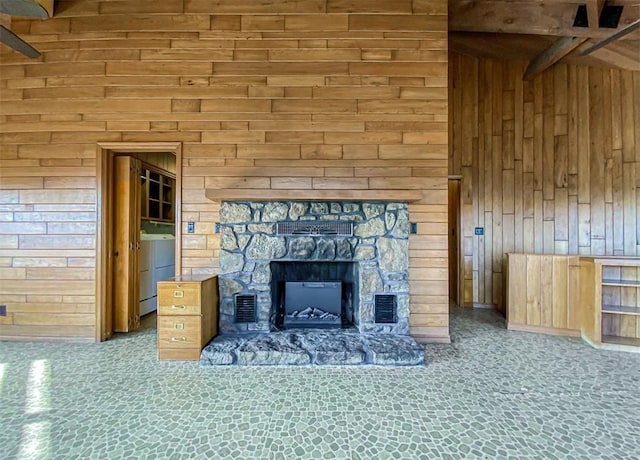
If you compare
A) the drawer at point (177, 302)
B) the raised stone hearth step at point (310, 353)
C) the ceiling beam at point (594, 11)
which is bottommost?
the raised stone hearth step at point (310, 353)

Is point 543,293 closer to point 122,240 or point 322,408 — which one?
point 322,408

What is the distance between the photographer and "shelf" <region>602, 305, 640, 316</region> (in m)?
2.95

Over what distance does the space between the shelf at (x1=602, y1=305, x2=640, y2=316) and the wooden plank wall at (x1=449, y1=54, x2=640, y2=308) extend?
121 centimetres

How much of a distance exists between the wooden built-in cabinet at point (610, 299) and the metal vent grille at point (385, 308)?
2.18m

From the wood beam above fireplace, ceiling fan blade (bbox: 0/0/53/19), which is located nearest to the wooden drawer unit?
the wood beam above fireplace

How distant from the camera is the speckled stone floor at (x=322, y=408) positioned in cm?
158

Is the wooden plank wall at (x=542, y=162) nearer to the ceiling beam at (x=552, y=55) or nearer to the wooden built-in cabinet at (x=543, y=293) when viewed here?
the ceiling beam at (x=552, y=55)

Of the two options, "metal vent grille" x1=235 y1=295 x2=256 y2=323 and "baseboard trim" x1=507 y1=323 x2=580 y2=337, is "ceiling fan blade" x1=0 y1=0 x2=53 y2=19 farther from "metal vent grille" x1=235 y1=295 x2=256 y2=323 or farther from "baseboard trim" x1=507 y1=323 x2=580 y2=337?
"baseboard trim" x1=507 y1=323 x2=580 y2=337

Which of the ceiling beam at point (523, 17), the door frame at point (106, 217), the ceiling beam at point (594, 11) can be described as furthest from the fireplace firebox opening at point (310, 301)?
the ceiling beam at point (594, 11)

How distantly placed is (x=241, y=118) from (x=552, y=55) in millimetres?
4311

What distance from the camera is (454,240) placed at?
16.4ft

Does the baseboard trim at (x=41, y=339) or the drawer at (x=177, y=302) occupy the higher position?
the drawer at (x=177, y=302)

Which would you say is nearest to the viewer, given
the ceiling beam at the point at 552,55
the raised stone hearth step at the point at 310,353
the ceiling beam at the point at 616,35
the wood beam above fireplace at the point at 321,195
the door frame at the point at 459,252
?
the raised stone hearth step at the point at 310,353

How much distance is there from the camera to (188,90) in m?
3.16
